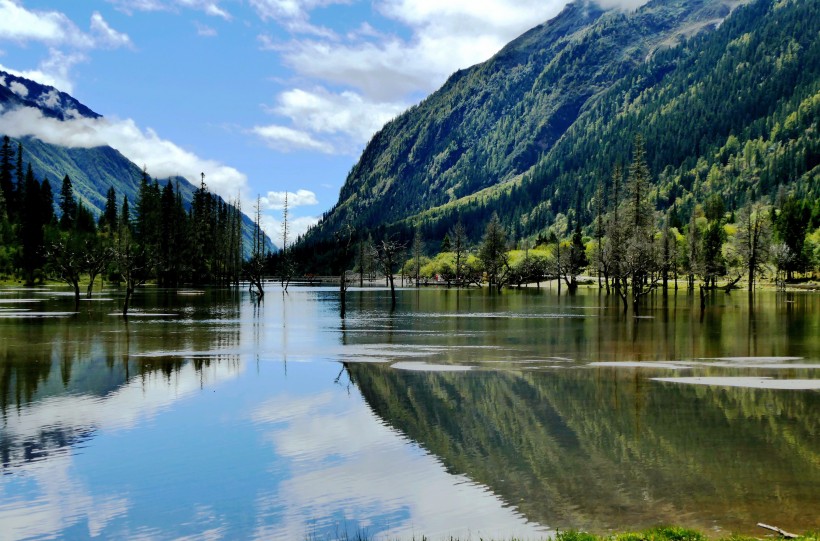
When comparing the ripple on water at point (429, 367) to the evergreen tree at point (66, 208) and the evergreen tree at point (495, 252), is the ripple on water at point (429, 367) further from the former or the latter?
the evergreen tree at point (66, 208)

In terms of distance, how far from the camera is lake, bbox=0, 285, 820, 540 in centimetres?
1579

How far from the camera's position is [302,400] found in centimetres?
2962

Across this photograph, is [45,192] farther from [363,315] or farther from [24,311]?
[363,315]

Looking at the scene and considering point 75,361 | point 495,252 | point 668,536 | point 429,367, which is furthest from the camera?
point 495,252

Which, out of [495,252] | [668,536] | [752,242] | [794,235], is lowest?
[668,536]

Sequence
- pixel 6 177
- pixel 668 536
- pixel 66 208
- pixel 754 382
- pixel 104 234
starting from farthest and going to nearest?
pixel 66 208
pixel 104 234
pixel 6 177
pixel 754 382
pixel 668 536

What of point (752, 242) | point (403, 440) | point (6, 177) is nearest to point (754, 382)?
point (403, 440)

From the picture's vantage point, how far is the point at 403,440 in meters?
22.5

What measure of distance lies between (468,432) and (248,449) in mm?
7231

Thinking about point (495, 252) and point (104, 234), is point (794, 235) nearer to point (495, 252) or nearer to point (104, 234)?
point (495, 252)

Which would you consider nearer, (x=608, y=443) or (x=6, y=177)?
(x=608, y=443)

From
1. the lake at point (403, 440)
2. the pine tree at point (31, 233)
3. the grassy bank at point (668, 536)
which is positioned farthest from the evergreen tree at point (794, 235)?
the pine tree at point (31, 233)

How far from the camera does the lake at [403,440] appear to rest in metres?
15.8

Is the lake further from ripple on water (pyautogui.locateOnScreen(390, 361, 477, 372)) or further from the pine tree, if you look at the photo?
the pine tree
